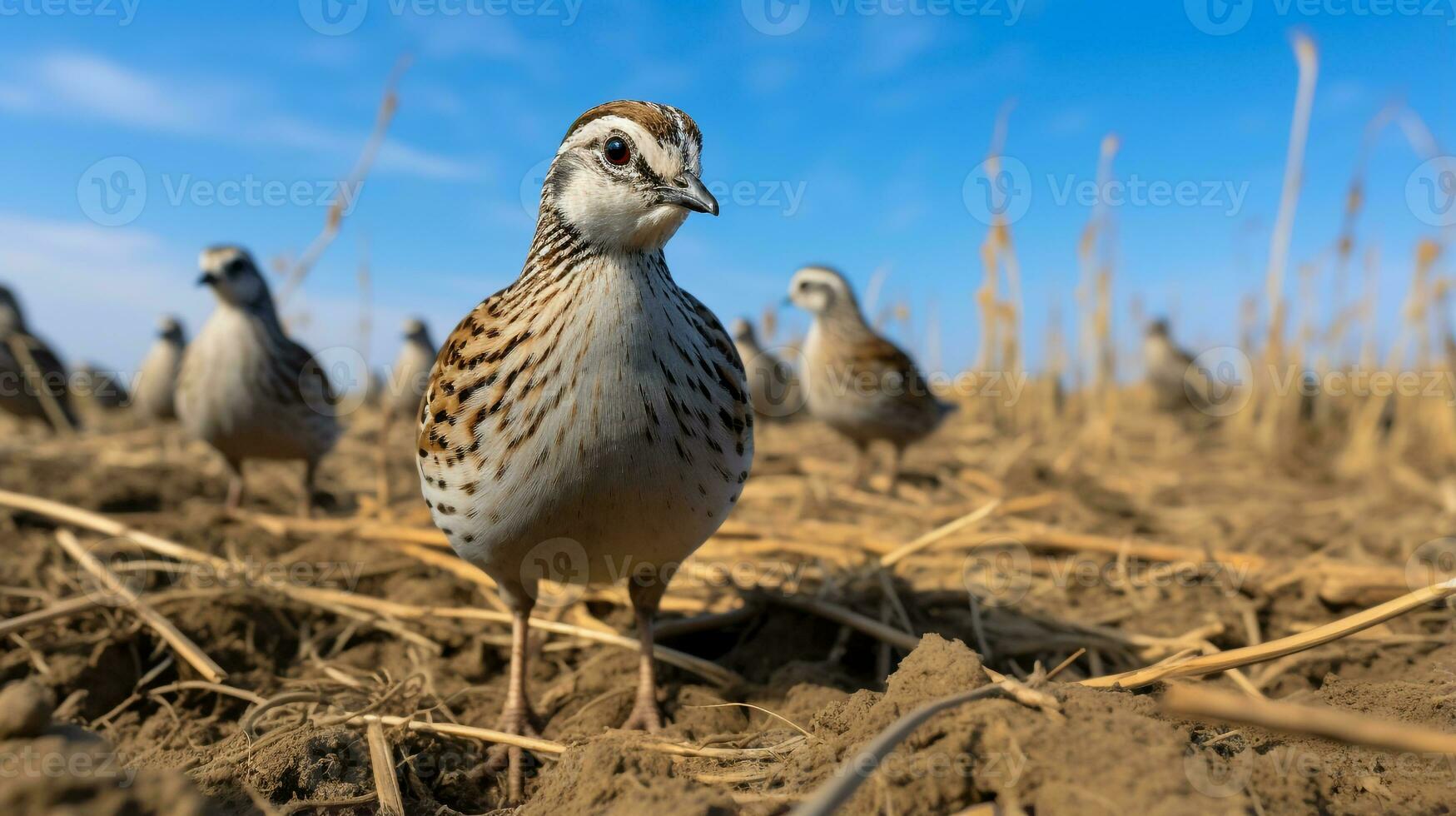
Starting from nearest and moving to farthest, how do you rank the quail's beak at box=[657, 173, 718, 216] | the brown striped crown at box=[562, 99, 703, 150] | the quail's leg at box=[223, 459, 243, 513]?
the quail's beak at box=[657, 173, 718, 216]
the brown striped crown at box=[562, 99, 703, 150]
the quail's leg at box=[223, 459, 243, 513]

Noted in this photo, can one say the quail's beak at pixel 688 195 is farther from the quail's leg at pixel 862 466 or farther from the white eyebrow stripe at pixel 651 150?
the quail's leg at pixel 862 466

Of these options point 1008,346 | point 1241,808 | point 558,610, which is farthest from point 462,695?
point 1008,346

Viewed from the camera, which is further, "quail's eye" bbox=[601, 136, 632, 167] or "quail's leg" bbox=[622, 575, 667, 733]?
"quail's leg" bbox=[622, 575, 667, 733]

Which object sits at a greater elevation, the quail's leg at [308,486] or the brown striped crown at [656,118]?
the brown striped crown at [656,118]

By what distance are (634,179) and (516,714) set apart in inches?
83.2

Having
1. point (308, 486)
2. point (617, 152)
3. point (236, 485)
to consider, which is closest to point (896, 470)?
point (308, 486)

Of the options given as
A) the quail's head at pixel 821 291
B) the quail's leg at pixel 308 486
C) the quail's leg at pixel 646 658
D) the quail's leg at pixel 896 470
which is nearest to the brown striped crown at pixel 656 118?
the quail's leg at pixel 646 658

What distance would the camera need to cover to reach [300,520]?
6191 millimetres

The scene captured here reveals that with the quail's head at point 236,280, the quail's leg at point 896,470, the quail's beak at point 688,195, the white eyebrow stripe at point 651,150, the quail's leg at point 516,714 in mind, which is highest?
the quail's head at point 236,280

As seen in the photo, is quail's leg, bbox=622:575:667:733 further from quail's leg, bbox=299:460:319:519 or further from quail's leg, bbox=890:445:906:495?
quail's leg, bbox=890:445:906:495

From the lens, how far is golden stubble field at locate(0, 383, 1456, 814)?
190 centimetres

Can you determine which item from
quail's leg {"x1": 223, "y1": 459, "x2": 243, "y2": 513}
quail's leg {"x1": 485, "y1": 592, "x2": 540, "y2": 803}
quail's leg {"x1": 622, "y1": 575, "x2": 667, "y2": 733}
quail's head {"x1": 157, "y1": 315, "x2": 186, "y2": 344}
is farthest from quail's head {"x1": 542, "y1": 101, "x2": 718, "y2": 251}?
quail's head {"x1": 157, "y1": 315, "x2": 186, "y2": 344}

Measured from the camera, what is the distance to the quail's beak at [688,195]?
2.75 meters

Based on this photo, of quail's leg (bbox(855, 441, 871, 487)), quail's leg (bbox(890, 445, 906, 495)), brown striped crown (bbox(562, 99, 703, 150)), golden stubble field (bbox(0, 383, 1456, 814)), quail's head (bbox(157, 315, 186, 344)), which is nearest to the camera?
golden stubble field (bbox(0, 383, 1456, 814))
